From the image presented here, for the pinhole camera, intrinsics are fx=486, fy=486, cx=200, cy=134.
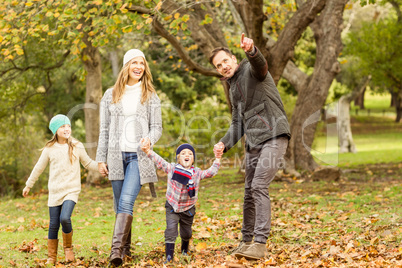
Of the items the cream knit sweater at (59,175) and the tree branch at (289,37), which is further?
the tree branch at (289,37)

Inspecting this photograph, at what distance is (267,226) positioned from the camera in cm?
500

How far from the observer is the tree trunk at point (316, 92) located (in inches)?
569

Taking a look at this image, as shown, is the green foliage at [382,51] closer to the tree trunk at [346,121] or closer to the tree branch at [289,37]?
the tree trunk at [346,121]

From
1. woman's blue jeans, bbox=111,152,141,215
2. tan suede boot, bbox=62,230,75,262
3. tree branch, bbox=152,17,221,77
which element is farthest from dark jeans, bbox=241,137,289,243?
tree branch, bbox=152,17,221,77

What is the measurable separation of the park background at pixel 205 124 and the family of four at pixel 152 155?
0.40 m

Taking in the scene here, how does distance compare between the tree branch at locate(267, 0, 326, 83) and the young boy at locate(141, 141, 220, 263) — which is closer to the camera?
the young boy at locate(141, 141, 220, 263)

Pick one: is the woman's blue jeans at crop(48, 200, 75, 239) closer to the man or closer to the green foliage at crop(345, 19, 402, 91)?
the man

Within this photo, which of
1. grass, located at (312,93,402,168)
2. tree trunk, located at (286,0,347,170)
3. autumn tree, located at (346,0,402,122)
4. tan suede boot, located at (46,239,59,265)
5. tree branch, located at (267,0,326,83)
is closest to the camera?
tan suede boot, located at (46,239,59,265)

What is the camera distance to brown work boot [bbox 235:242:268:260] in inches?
191

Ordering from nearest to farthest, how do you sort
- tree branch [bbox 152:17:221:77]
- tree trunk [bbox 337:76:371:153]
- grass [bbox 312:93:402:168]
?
tree branch [bbox 152:17:221:77]
grass [bbox 312:93:402:168]
tree trunk [bbox 337:76:371:153]

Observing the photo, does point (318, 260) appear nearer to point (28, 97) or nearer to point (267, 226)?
point (267, 226)

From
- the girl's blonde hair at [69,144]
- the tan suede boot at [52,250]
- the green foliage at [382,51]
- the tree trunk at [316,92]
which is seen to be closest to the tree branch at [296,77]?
the tree trunk at [316,92]

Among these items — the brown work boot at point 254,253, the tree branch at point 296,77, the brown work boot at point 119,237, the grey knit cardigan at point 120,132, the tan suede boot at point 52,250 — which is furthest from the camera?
the tree branch at point 296,77

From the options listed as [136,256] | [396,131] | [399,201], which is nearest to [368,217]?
[399,201]
